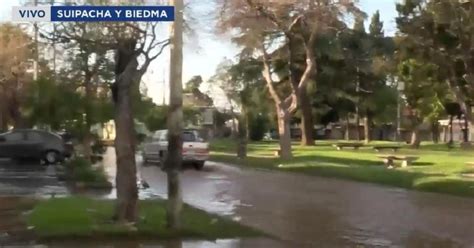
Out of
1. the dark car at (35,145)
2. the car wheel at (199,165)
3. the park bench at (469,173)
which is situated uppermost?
the dark car at (35,145)

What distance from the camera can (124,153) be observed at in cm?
1547

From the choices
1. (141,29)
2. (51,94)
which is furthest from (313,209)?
(51,94)

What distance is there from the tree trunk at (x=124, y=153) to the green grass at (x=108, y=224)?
275 mm

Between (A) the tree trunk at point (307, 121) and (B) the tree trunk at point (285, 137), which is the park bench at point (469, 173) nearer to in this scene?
(B) the tree trunk at point (285, 137)

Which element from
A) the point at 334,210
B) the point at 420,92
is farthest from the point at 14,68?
Result: the point at 334,210

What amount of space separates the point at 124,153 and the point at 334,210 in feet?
21.7

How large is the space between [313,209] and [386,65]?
41144 mm

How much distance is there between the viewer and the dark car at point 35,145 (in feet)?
130

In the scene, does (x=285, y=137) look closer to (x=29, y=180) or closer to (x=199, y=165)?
(x=199, y=165)

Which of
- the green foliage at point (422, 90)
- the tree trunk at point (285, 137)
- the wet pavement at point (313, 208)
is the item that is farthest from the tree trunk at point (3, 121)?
the wet pavement at point (313, 208)

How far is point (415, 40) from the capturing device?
43.6 metres

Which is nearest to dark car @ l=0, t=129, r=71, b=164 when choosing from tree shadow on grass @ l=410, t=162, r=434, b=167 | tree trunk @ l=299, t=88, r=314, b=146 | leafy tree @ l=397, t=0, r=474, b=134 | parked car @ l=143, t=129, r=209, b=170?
parked car @ l=143, t=129, r=209, b=170

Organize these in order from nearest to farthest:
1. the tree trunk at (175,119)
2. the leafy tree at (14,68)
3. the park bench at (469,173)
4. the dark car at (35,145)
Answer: the tree trunk at (175,119)
the park bench at (469,173)
the dark car at (35,145)
the leafy tree at (14,68)

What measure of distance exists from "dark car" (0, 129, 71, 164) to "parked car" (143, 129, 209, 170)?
4.06 m
